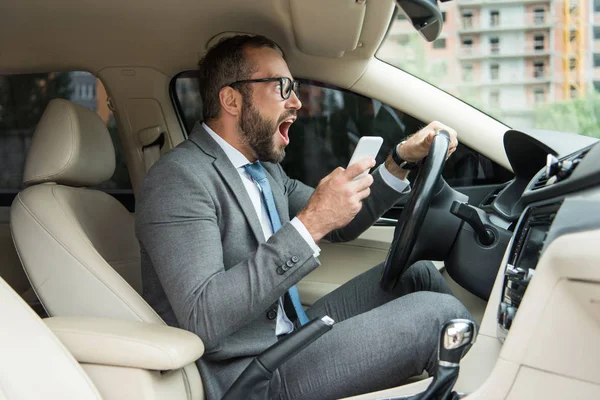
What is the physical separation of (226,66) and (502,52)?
4200mm

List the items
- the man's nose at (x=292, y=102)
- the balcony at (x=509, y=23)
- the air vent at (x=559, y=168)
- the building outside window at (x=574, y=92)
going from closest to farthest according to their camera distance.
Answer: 1. the air vent at (x=559, y=168)
2. the man's nose at (x=292, y=102)
3. the building outside window at (x=574, y=92)
4. the balcony at (x=509, y=23)

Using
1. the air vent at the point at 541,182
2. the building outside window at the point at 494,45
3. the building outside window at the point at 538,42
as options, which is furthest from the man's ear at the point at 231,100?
the building outside window at the point at 538,42

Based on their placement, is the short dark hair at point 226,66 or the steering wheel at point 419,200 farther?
the short dark hair at point 226,66

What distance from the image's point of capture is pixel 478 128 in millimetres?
2115

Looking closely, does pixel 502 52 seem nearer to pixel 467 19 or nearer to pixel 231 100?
pixel 467 19

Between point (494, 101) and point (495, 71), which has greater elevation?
point (494, 101)

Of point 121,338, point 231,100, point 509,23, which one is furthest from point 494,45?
point 121,338

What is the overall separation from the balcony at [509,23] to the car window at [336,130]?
2.85 meters

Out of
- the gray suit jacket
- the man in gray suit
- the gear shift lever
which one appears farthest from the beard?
the gear shift lever

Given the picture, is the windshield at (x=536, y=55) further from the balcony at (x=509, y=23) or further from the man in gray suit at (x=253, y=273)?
the man in gray suit at (x=253, y=273)

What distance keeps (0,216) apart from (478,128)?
70.6 inches

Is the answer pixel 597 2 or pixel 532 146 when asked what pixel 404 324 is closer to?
pixel 532 146

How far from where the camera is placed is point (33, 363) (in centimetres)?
129

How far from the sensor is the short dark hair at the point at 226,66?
1959 mm
